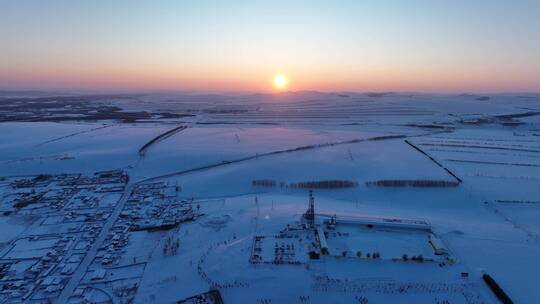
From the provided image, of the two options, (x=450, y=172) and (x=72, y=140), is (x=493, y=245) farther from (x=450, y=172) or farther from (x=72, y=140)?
(x=72, y=140)

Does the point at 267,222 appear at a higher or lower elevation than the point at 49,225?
higher

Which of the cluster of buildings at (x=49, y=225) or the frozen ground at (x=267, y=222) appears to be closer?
the frozen ground at (x=267, y=222)

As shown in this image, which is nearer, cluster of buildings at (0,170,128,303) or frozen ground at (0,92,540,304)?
frozen ground at (0,92,540,304)

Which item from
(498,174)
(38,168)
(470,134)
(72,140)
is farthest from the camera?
(470,134)

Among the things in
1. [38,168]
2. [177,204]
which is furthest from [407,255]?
[38,168]

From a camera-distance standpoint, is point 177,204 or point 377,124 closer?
point 177,204

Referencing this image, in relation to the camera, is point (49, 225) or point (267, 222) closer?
point (267, 222)

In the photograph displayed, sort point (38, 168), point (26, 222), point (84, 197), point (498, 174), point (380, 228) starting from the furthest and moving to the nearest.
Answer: point (38, 168) < point (498, 174) < point (84, 197) < point (26, 222) < point (380, 228)

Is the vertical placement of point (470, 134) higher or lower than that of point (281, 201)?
higher
